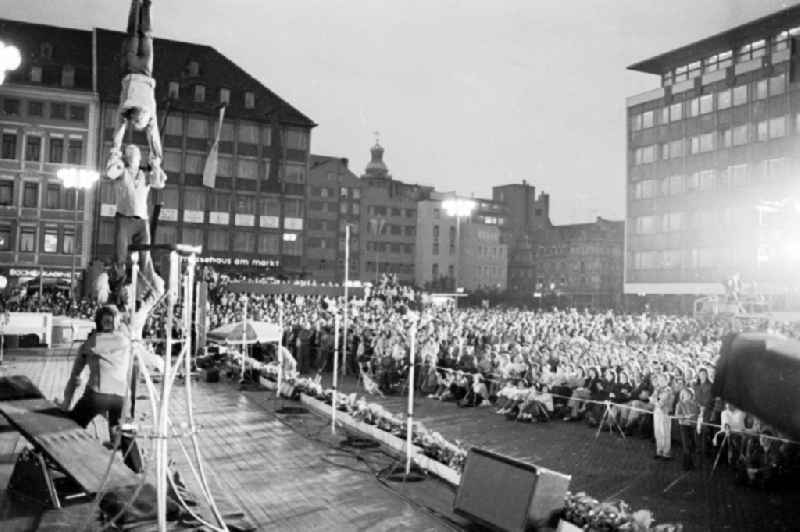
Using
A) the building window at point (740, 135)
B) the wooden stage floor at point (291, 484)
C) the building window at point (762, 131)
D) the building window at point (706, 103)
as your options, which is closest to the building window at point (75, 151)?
the wooden stage floor at point (291, 484)

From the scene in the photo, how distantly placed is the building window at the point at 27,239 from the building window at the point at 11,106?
838cm

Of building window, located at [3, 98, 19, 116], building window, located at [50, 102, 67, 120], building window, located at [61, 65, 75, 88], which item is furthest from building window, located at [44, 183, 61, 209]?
building window, located at [61, 65, 75, 88]

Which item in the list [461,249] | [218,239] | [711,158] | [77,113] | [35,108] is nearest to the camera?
[35,108]

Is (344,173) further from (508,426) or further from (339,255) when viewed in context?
(508,426)

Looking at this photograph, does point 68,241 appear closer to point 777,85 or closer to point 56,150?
point 56,150

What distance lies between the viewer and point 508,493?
24.5 ft

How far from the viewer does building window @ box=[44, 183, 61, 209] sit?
5001 cm

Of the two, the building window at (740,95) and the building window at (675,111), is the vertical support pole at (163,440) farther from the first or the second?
the building window at (675,111)

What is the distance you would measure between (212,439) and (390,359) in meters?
9.63

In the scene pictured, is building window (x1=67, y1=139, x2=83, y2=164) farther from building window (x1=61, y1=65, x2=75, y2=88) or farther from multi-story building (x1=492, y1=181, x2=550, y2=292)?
multi-story building (x1=492, y1=181, x2=550, y2=292)

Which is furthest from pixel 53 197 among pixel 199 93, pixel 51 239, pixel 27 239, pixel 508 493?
pixel 508 493

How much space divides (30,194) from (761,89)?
54.5m

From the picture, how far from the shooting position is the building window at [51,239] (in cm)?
4955

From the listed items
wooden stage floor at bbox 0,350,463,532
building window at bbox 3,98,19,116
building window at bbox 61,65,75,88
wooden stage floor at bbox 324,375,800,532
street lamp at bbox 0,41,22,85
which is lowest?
wooden stage floor at bbox 324,375,800,532
